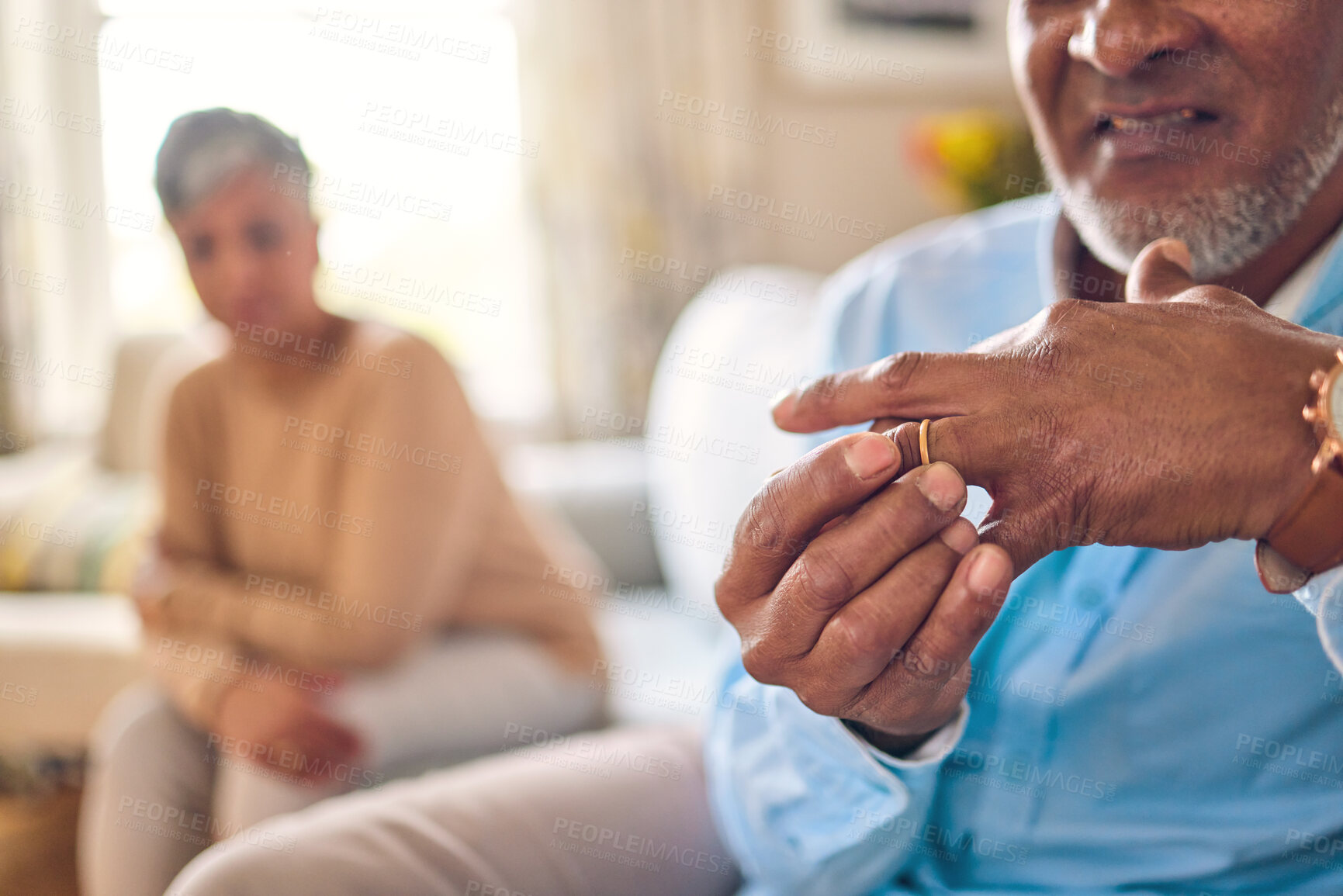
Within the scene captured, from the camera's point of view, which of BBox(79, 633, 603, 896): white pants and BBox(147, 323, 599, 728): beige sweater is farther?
BBox(147, 323, 599, 728): beige sweater

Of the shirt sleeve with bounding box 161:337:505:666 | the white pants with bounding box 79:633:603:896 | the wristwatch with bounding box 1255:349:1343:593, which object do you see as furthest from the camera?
the shirt sleeve with bounding box 161:337:505:666

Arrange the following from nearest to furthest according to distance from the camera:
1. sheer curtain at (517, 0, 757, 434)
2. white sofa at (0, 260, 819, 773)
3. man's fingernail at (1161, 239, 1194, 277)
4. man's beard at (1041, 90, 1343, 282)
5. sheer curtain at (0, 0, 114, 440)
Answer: man's fingernail at (1161, 239, 1194, 277)
man's beard at (1041, 90, 1343, 282)
white sofa at (0, 260, 819, 773)
sheer curtain at (0, 0, 114, 440)
sheer curtain at (517, 0, 757, 434)

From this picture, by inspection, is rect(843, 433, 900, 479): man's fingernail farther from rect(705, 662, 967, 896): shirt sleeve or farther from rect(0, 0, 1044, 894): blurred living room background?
rect(0, 0, 1044, 894): blurred living room background

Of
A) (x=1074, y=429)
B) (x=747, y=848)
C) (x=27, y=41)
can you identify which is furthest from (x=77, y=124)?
(x=1074, y=429)

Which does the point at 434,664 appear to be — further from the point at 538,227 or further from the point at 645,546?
the point at 538,227

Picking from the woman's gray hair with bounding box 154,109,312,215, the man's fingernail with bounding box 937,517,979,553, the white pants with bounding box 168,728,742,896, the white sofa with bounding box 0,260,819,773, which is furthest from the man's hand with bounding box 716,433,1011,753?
the woman's gray hair with bounding box 154,109,312,215

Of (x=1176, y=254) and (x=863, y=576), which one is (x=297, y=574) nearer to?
(x=863, y=576)

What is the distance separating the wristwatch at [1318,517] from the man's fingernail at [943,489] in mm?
171

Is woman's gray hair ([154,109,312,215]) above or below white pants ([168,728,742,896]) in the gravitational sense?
above

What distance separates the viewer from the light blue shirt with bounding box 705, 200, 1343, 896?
0.78m

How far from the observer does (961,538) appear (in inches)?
21.4

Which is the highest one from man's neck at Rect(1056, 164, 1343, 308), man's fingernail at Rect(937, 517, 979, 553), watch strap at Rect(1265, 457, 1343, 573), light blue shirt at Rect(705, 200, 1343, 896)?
man's neck at Rect(1056, 164, 1343, 308)

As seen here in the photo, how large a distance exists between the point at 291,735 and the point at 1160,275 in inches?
43.3

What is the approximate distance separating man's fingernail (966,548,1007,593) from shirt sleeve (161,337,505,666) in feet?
3.11
